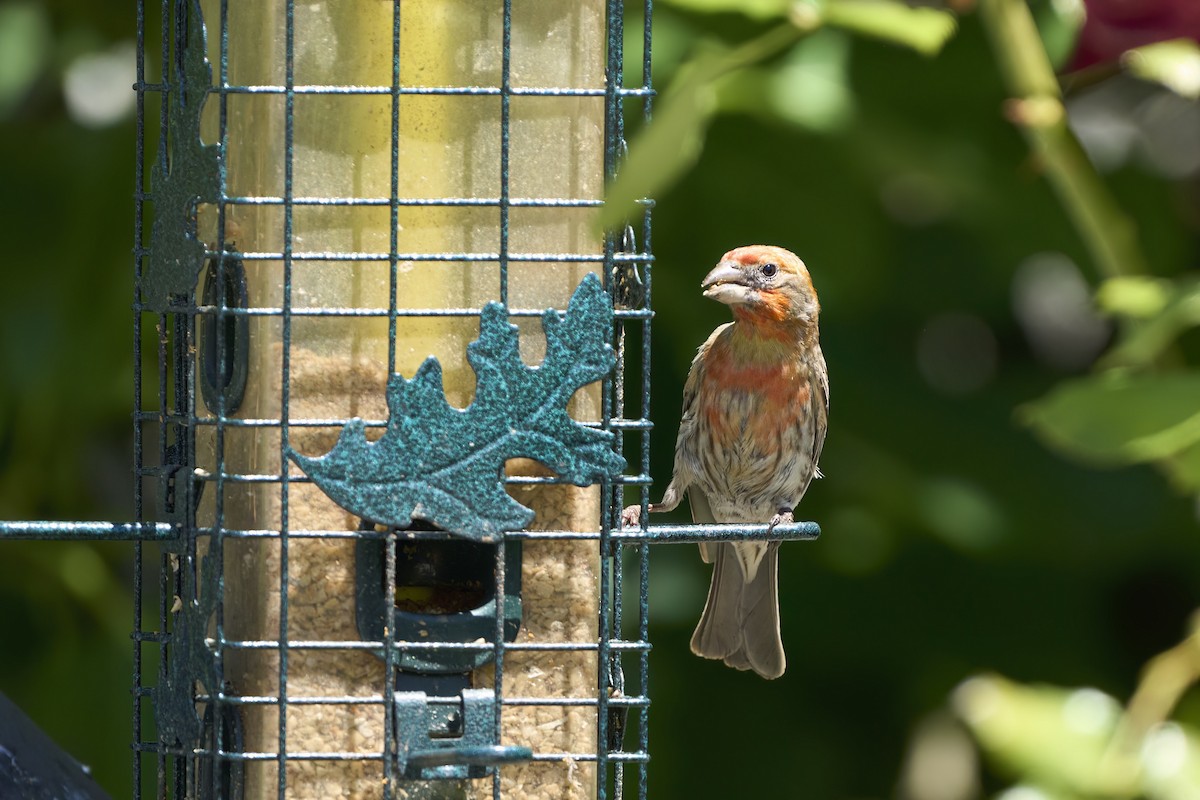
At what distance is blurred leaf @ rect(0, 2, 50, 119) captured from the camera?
5.12 meters

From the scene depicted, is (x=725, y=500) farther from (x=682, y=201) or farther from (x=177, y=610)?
(x=177, y=610)

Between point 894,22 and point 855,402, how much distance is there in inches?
85.9

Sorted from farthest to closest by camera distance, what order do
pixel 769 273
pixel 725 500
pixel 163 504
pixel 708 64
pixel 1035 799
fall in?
1. pixel 725 500
2. pixel 769 273
3. pixel 163 504
4. pixel 1035 799
5. pixel 708 64

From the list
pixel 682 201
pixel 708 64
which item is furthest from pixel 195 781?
pixel 682 201

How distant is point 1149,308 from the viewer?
314 centimetres

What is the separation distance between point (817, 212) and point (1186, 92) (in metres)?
1.92

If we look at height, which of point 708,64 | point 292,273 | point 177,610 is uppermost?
point 708,64

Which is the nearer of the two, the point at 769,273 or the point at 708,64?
the point at 708,64

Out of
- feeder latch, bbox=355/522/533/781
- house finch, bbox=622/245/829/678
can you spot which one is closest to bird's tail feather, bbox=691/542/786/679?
house finch, bbox=622/245/829/678

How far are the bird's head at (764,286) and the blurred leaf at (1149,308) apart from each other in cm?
164

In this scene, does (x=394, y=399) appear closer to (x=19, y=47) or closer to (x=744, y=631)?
(x=744, y=631)

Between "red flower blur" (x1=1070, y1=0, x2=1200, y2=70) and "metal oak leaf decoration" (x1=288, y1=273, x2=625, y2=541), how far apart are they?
3.63ft

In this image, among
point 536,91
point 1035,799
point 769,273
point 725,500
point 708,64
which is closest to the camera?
point 708,64

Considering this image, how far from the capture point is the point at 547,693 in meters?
3.71
